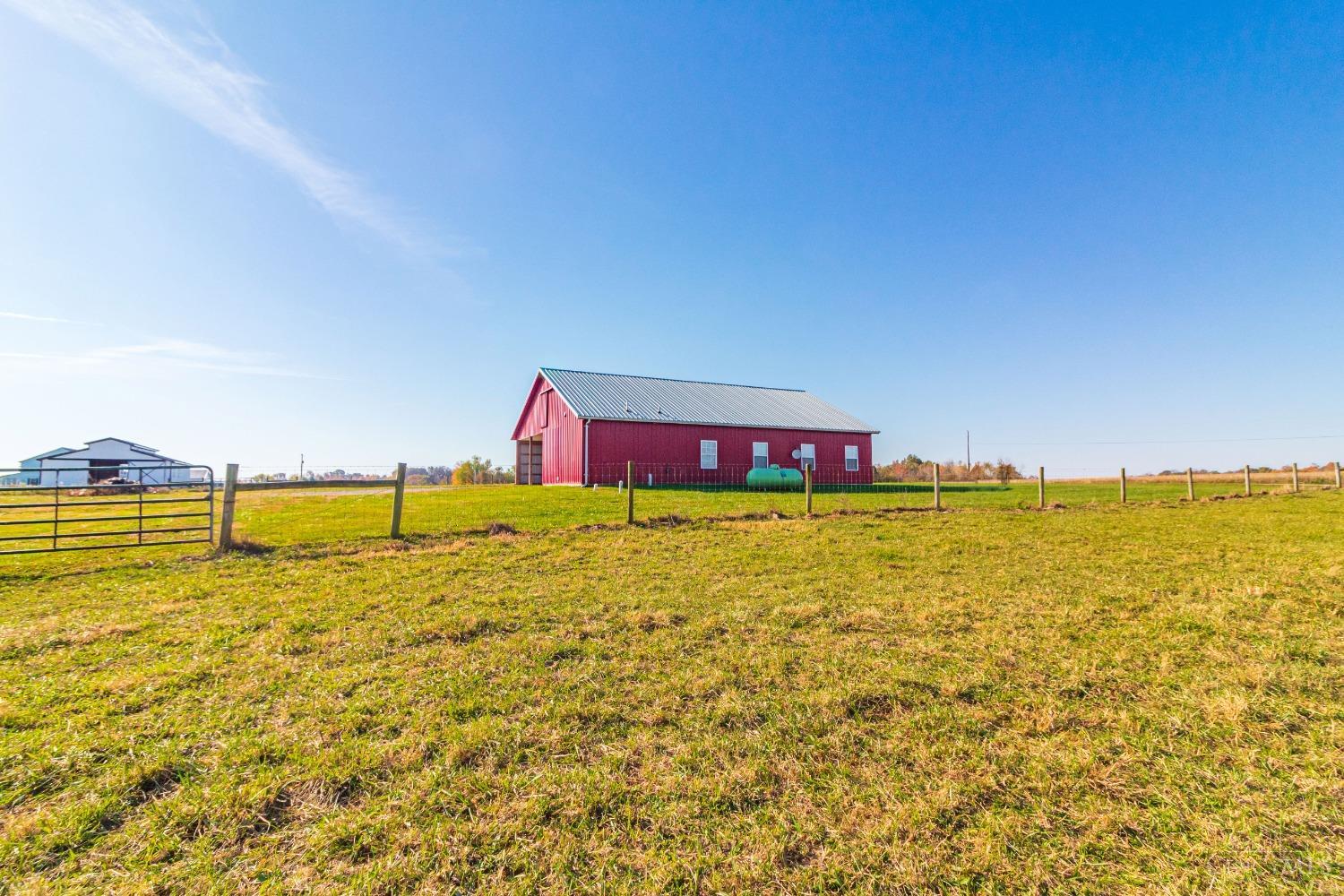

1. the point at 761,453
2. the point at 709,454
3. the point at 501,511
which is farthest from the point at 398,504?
the point at 761,453

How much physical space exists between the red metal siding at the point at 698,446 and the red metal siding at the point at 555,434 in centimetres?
91

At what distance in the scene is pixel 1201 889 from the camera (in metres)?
2.02

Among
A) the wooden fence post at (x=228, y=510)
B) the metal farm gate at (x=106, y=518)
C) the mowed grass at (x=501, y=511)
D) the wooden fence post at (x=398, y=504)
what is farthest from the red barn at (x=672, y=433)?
the wooden fence post at (x=228, y=510)

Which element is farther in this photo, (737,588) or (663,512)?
(663,512)

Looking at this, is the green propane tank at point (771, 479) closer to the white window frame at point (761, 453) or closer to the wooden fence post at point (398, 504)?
the white window frame at point (761, 453)

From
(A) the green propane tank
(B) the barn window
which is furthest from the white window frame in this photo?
(B) the barn window

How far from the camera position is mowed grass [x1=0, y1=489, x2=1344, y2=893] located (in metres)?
2.19

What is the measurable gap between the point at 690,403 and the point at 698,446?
9.43 ft

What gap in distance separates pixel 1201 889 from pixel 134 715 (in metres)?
5.51

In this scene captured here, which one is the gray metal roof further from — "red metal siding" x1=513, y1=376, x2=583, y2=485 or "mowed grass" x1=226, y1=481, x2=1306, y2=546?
"mowed grass" x1=226, y1=481, x2=1306, y2=546

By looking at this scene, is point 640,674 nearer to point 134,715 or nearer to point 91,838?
point 91,838

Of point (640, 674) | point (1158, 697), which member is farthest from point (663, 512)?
point (1158, 697)

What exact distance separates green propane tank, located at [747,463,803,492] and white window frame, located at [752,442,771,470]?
1677mm

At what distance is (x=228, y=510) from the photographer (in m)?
9.23
